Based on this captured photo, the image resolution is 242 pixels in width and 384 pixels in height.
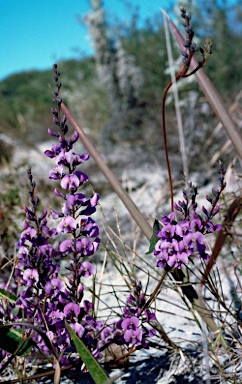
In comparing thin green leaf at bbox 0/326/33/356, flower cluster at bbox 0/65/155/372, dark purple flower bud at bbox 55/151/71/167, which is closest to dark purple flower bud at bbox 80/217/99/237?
flower cluster at bbox 0/65/155/372

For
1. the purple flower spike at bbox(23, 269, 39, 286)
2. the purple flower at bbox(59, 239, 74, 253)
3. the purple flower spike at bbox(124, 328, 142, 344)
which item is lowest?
the purple flower spike at bbox(124, 328, 142, 344)

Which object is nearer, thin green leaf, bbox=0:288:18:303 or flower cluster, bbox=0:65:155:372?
flower cluster, bbox=0:65:155:372

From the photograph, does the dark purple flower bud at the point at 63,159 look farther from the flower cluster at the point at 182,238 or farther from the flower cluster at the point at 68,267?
the flower cluster at the point at 182,238

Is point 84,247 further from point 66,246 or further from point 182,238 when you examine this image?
point 182,238

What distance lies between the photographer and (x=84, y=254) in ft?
2.54

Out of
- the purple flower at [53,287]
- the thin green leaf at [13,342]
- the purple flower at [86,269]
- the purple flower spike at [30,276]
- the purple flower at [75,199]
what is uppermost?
the purple flower at [75,199]

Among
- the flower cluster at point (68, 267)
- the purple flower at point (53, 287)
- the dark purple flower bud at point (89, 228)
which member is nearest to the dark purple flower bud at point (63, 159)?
the flower cluster at point (68, 267)

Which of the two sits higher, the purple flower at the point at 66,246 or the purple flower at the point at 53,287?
the purple flower at the point at 66,246

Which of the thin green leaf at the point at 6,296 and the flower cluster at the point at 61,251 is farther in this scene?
the thin green leaf at the point at 6,296

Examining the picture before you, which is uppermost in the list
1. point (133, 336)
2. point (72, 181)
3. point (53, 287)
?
point (72, 181)

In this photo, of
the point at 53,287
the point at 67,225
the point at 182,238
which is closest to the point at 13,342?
the point at 53,287

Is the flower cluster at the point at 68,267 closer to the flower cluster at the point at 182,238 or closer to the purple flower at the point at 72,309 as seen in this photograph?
the purple flower at the point at 72,309

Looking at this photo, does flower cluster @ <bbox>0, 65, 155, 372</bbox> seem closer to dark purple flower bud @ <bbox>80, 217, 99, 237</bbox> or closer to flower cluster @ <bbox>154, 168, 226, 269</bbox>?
dark purple flower bud @ <bbox>80, 217, 99, 237</bbox>

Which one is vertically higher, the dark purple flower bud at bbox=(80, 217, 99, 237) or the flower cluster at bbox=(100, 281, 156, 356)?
the dark purple flower bud at bbox=(80, 217, 99, 237)
